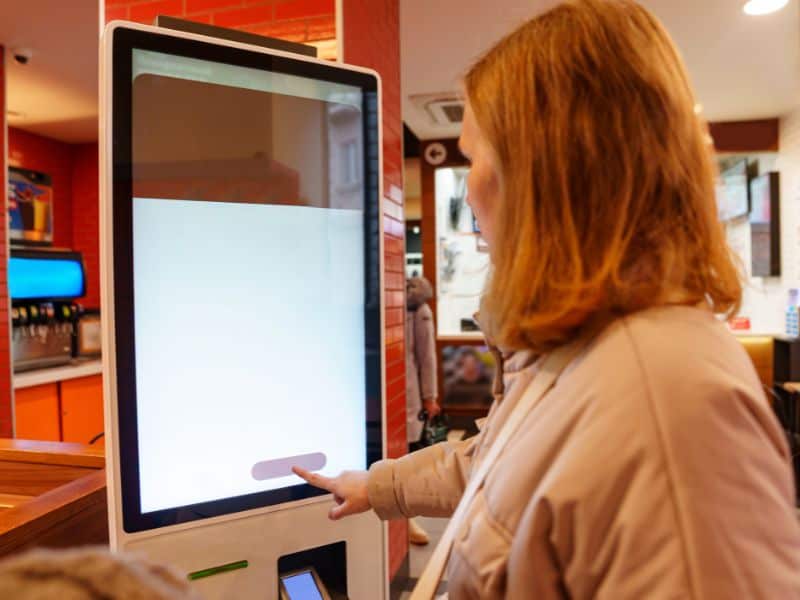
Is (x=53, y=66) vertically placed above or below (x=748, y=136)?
above

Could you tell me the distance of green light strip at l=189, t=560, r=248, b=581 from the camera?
3.44 feet

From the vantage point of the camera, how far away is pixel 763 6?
327cm

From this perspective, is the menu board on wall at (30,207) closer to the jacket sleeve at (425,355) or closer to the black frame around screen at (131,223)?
the jacket sleeve at (425,355)

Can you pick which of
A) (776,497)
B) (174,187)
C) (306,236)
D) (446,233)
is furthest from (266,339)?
(446,233)

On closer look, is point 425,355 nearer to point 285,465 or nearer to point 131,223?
point 285,465

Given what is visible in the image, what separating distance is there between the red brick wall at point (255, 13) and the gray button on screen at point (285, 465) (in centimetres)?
136

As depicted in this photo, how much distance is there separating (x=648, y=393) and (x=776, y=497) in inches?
5.9

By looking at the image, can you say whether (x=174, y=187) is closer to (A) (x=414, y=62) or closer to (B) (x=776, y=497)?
(B) (x=776, y=497)

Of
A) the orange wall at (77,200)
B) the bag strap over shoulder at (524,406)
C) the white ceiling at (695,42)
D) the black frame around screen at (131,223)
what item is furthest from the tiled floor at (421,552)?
the orange wall at (77,200)

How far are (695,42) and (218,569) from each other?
4.07 m

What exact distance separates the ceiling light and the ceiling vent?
1.95m

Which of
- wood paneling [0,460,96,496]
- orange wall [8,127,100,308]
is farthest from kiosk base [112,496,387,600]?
orange wall [8,127,100,308]

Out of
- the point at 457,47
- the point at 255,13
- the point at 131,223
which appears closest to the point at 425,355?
the point at 457,47

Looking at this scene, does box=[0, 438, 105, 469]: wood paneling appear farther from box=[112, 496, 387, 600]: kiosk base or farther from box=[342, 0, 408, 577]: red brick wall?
box=[342, 0, 408, 577]: red brick wall
